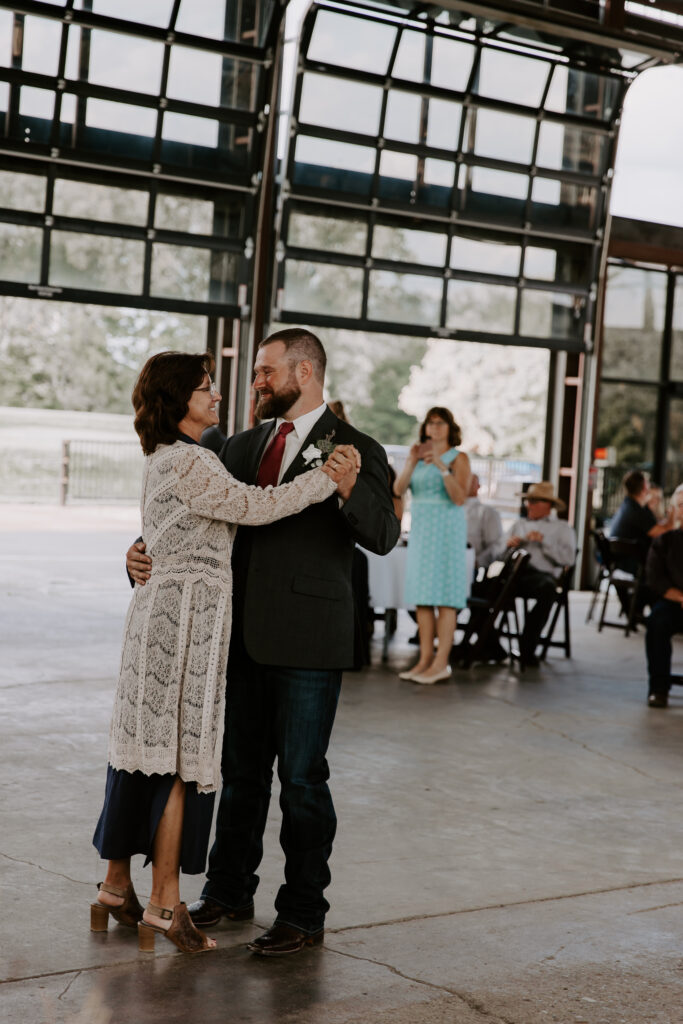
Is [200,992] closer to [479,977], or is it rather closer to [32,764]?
[479,977]

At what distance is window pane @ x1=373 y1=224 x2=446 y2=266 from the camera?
40.4 ft

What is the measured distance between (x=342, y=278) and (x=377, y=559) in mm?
4386

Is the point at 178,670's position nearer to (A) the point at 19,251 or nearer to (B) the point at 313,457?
(B) the point at 313,457

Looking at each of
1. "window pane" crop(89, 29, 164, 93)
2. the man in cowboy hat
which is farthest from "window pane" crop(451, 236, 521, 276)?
the man in cowboy hat

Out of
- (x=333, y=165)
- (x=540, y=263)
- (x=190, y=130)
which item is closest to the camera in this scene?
(x=190, y=130)

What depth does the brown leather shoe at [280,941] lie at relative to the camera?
3518 millimetres

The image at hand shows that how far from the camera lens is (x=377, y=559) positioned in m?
A: 8.67

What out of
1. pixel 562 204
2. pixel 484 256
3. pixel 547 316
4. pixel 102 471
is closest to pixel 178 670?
pixel 484 256

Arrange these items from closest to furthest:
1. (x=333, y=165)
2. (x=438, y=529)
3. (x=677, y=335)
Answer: (x=438, y=529) → (x=333, y=165) → (x=677, y=335)

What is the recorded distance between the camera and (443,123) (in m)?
12.4

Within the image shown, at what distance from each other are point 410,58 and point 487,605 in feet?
19.7

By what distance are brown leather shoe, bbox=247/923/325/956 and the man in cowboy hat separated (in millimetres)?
5608

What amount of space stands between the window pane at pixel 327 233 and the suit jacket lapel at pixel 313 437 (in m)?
8.40

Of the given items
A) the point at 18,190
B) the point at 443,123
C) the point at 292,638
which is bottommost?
the point at 292,638
